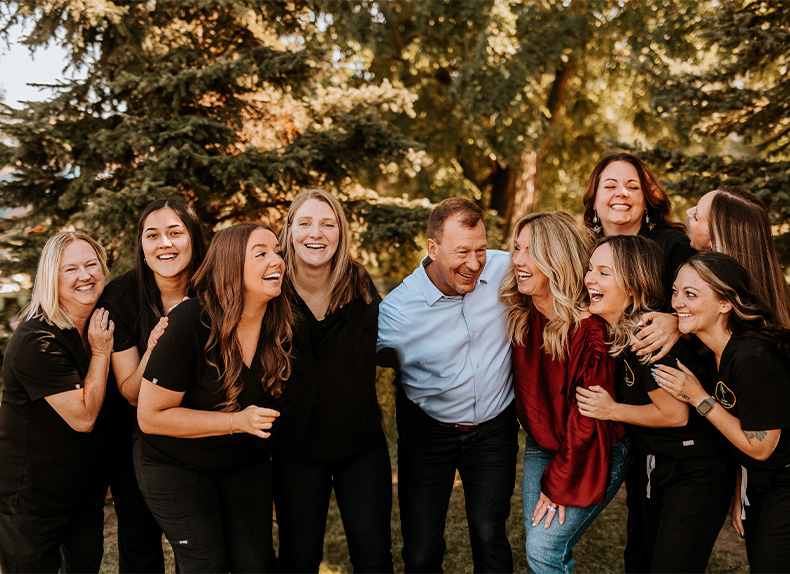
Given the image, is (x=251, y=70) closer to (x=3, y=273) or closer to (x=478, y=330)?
(x=3, y=273)

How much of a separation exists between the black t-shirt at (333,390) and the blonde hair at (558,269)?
3.00 ft

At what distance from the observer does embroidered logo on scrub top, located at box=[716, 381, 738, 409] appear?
2939 millimetres

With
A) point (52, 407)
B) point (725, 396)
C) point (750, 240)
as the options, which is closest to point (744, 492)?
point (725, 396)

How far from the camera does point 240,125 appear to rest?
6383 millimetres

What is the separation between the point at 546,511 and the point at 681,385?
0.98 metres

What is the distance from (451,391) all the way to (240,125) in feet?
13.4

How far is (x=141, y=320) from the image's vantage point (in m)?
3.35

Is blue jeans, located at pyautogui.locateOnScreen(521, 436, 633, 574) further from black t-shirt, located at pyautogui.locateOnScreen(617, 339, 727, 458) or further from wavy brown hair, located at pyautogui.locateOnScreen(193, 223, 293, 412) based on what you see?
wavy brown hair, located at pyautogui.locateOnScreen(193, 223, 293, 412)

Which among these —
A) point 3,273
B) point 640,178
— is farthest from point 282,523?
point 3,273

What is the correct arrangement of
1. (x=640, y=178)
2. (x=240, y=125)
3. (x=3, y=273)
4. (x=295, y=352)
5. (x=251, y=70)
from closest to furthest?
1. (x=295, y=352)
2. (x=640, y=178)
3. (x=3, y=273)
4. (x=251, y=70)
5. (x=240, y=125)

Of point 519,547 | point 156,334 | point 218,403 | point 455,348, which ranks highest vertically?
point 156,334

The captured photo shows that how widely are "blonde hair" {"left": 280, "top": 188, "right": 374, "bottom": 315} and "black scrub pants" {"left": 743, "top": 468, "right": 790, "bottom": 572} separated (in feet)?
7.25

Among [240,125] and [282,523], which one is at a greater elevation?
[240,125]

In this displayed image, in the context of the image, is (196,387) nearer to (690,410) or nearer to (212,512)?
(212,512)
